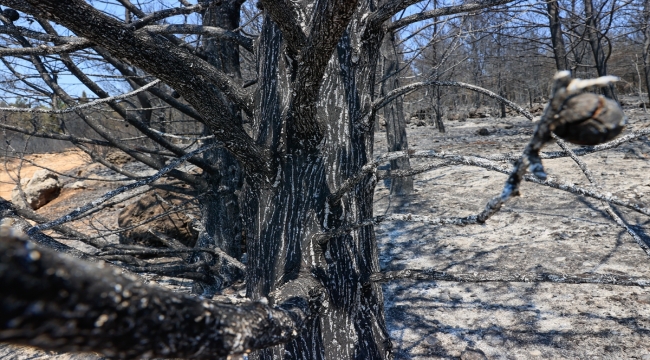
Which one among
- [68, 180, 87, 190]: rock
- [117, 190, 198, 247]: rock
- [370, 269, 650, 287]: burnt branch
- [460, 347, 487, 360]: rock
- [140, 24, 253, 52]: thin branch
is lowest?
[460, 347, 487, 360]: rock

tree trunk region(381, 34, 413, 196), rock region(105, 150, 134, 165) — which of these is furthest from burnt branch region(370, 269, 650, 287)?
rock region(105, 150, 134, 165)

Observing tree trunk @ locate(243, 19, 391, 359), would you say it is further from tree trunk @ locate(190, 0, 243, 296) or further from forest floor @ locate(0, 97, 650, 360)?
tree trunk @ locate(190, 0, 243, 296)

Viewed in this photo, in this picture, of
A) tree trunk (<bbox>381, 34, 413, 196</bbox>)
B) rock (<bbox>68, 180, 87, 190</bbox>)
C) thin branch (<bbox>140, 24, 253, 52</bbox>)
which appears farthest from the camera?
rock (<bbox>68, 180, 87, 190</bbox>)

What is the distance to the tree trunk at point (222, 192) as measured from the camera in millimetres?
3433

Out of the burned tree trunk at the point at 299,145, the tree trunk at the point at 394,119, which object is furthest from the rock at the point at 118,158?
the burned tree trunk at the point at 299,145

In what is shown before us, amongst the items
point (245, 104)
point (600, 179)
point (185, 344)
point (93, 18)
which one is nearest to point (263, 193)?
point (245, 104)

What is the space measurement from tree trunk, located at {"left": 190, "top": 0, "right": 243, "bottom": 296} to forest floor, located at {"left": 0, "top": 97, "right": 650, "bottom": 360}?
99 cm

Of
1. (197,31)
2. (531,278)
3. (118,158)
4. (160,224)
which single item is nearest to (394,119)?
(160,224)

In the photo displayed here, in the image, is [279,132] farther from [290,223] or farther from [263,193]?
[290,223]

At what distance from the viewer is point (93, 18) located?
1.16 metres

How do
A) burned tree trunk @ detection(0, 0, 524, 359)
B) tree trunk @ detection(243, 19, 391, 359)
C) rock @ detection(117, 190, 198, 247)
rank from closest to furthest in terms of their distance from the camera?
burned tree trunk @ detection(0, 0, 524, 359) → tree trunk @ detection(243, 19, 391, 359) → rock @ detection(117, 190, 198, 247)

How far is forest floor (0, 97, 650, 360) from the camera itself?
2525 mm

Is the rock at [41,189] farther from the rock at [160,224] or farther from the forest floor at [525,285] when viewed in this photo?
the forest floor at [525,285]

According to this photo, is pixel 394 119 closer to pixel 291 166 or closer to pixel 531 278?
pixel 291 166
